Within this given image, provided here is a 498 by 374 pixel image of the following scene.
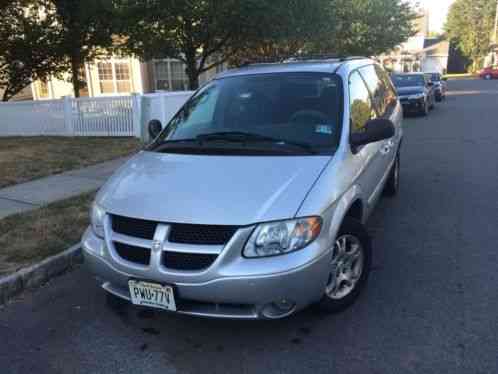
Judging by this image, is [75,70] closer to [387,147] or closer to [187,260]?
[387,147]

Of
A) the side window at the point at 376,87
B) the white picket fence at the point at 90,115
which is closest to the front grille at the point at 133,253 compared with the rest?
the side window at the point at 376,87

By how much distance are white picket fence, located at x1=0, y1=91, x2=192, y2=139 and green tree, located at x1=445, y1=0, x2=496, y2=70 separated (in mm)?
64682

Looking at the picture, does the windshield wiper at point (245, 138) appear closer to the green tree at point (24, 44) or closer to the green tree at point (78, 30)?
the green tree at point (78, 30)

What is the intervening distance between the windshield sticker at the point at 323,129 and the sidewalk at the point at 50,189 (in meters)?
3.94

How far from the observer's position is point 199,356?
2.99m

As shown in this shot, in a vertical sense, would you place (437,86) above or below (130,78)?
below

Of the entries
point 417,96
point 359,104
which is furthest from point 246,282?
point 417,96

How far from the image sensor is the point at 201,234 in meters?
2.82

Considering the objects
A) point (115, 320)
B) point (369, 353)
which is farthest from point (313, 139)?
point (115, 320)

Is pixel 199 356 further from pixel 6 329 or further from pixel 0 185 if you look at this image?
pixel 0 185

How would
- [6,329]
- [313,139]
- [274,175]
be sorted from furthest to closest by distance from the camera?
[313,139], [6,329], [274,175]

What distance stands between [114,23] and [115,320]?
10.6 meters

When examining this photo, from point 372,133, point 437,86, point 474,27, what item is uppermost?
point 474,27

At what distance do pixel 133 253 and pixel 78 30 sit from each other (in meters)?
12.1
